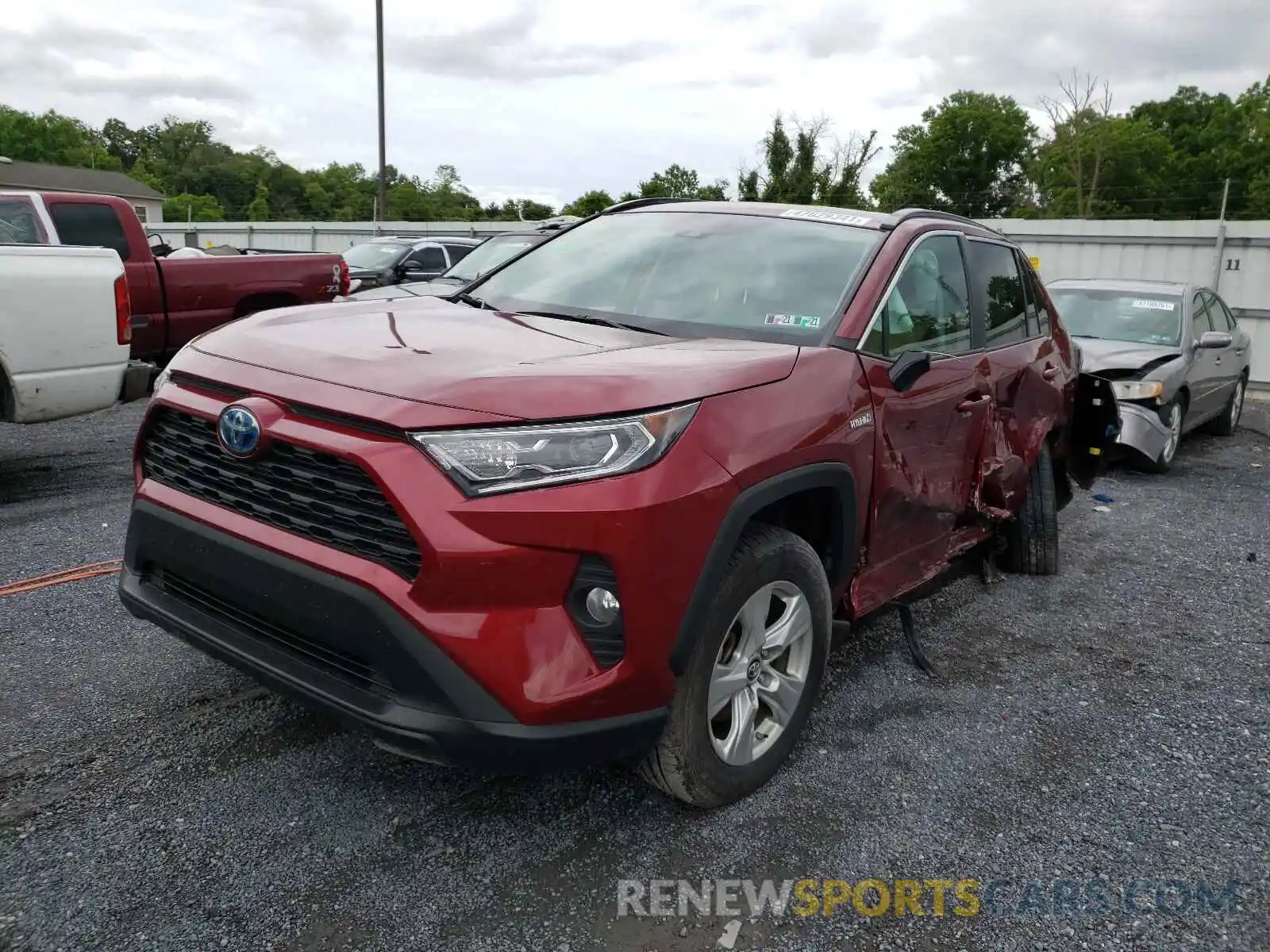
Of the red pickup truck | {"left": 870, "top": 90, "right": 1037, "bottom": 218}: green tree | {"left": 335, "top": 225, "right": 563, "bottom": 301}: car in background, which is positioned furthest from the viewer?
{"left": 870, "top": 90, "right": 1037, "bottom": 218}: green tree

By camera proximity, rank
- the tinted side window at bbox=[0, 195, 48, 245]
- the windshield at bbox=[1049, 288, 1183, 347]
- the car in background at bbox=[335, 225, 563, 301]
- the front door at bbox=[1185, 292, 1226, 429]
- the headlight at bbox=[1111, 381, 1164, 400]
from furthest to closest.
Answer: the car in background at bbox=[335, 225, 563, 301], the windshield at bbox=[1049, 288, 1183, 347], the front door at bbox=[1185, 292, 1226, 429], the headlight at bbox=[1111, 381, 1164, 400], the tinted side window at bbox=[0, 195, 48, 245]

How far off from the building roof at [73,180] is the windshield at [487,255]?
5276 cm

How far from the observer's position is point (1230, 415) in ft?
35.0

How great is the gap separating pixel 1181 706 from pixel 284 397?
3.44 meters

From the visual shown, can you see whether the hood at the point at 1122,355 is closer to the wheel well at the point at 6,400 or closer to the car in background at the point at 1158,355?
the car in background at the point at 1158,355

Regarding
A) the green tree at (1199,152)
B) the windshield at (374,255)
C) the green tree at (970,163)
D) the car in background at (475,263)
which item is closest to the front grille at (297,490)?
the car in background at (475,263)

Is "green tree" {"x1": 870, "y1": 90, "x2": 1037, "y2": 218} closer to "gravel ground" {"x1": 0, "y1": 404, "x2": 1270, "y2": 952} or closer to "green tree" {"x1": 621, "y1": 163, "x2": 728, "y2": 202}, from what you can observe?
"green tree" {"x1": 621, "y1": 163, "x2": 728, "y2": 202}

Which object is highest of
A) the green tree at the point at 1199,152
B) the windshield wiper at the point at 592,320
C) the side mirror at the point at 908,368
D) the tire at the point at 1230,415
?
the green tree at the point at 1199,152

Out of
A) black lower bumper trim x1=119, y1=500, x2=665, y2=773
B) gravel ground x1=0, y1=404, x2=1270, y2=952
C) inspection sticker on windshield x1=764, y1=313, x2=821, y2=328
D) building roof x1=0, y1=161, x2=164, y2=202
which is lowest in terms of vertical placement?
gravel ground x1=0, y1=404, x2=1270, y2=952

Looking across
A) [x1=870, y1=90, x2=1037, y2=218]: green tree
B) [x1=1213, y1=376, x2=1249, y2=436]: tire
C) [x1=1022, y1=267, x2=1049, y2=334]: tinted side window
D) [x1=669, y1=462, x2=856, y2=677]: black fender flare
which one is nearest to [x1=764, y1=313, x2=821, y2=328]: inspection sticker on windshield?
[x1=669, y1=462, x2=856, y2=677]: black fender flare

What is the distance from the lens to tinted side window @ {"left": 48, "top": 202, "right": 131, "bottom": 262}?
26.1 ft

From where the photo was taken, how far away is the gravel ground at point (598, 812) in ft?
7.89

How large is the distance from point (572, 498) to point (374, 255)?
13.6 metres

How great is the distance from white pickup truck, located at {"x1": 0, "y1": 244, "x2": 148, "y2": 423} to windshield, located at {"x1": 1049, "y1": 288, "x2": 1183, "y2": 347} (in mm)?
7689
